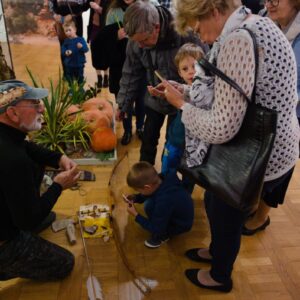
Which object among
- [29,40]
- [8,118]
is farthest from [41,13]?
[8,118]

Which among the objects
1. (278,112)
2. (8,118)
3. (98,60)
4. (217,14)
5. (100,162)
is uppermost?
(217,14)

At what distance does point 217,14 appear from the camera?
119 cm

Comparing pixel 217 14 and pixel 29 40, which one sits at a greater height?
pixel 217 14

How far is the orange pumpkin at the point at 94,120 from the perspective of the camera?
2.99 m

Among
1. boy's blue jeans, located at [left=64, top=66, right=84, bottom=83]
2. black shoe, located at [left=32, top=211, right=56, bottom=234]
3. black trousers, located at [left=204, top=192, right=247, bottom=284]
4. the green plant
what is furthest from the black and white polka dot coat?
boy's blue jeans, located at [left=64, top=66, right=84, bottom=83]

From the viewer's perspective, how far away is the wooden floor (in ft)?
6.07

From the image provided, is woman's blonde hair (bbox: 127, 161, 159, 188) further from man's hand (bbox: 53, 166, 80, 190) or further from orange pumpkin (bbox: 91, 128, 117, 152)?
orange pumpkin (bbox: 91, 128, 117, 152)

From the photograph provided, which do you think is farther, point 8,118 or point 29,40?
point 29,40

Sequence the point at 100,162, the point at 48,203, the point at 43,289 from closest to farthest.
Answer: the point at 48,203 < the point at 43,289 < the point at 100,162

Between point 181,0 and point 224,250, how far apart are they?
42.4 inches

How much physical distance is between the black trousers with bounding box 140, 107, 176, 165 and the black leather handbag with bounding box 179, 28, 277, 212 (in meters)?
1.09

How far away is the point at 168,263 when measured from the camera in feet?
6.68

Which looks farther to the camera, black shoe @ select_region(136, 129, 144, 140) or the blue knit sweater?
black shoe @ select_region(136, 129, 144, 140)

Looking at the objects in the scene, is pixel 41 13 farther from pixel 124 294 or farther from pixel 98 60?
pixel 124 294
